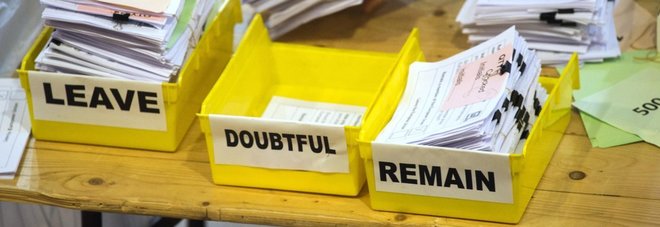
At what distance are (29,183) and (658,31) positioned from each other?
1.15 m

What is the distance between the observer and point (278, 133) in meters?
1.73

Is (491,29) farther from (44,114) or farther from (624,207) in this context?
(44,114)

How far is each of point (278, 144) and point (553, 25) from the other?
0.60 m

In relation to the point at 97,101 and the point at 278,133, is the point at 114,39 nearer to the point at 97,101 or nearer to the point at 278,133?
the point at 97,101

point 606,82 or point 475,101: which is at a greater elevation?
point 475,101

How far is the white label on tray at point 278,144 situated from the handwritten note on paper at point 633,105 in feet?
1.57

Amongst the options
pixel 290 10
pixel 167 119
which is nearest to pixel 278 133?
pixel 167 119

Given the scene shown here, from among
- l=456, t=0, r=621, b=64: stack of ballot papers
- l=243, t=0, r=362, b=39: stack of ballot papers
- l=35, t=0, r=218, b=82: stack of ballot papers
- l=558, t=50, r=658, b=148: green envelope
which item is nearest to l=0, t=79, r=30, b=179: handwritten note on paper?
l=35, t=0, r=218, b=82: stack of ballot papers

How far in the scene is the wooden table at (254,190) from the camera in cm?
170

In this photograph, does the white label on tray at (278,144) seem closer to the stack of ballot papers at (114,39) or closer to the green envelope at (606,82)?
the stack of ballot papers at (114,39)

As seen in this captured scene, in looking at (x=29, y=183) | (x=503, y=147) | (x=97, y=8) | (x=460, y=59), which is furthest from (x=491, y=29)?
(x=29, y=183)

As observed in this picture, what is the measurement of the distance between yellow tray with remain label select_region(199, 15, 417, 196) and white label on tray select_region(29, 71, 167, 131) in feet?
0.33

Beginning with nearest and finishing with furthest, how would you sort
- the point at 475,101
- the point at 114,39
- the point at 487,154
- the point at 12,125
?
the point at 487,154 → the point at 475,101 → the point at 114,39 → the point at 12,125

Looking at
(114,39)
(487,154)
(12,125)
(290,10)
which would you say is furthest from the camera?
(290,10)
